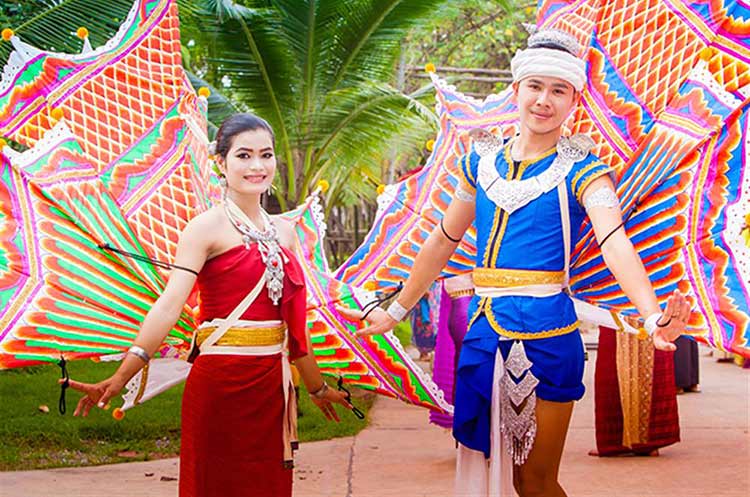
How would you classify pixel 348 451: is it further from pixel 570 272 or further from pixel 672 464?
pixel 570 272

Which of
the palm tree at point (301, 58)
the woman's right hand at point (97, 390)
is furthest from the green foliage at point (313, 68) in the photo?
the woman's right hand at point (97, 390)

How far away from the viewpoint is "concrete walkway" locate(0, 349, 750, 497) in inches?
222

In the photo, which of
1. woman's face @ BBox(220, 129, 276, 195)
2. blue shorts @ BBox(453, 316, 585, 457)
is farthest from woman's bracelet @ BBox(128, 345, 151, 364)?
blue shorts @ BBox(453, 316, 585, 457)

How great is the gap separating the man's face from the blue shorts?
0.68 metres

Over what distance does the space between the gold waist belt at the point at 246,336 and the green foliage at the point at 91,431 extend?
3.49 meters

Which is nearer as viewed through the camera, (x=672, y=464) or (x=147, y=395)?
(x=147, y=395)

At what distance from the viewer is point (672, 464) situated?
6.34m

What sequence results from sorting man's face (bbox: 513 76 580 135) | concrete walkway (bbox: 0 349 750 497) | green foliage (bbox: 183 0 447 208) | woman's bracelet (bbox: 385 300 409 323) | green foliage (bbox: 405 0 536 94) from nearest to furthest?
man's face (bbox: 513 76 580 135), woman's bracelet (bbox: 385 300 409 323), concrete walkway (bbox: 0 349 750 497), green foliage (bbox: 183 0 447 208), green foliage (bbox: 405 0 536 94)

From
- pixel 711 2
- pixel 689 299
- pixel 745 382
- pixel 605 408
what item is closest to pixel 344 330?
pixel 689 299

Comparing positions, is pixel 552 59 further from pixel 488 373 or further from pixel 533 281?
pixel 488 373

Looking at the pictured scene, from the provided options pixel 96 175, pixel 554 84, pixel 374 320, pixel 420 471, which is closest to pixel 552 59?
pixel 554 84

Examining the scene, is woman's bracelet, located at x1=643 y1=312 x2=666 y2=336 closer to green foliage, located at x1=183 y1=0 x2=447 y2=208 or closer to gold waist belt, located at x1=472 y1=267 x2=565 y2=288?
gold waist belt, located at x1=472 y1=267 x2=565 y2=288

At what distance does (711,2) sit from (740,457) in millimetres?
3950

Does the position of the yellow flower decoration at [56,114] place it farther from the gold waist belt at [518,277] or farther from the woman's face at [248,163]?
the gold waist belt at [518,277]
